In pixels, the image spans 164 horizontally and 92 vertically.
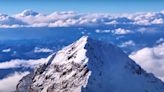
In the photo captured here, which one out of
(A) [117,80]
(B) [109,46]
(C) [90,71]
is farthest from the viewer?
(B) [109,46]

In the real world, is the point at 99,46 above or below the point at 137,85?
above

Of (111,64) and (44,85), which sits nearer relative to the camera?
(44,85)

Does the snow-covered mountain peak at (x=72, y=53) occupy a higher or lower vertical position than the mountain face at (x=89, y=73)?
higher

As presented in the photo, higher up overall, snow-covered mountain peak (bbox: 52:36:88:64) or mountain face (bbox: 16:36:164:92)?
snow-covered mountain peak (bbox: 52:36:88:64)

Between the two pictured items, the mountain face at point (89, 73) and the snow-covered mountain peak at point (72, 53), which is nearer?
the mountain face at point (89, 73)

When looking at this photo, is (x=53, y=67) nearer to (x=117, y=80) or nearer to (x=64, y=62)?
(x=64, y=62)

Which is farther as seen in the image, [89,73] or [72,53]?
[72,53]

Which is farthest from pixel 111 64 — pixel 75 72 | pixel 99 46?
pixel 75 72

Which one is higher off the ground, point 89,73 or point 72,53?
point 72,53
